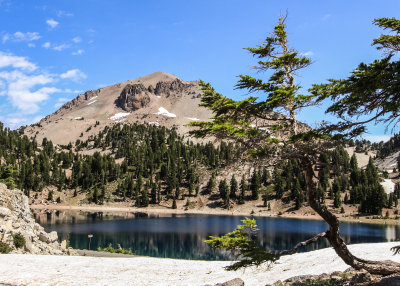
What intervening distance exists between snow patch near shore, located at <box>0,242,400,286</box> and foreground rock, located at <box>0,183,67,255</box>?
6.00 m

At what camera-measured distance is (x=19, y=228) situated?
30.2 m

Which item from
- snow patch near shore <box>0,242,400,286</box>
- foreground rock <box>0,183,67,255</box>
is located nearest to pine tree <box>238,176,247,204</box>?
foreground rock <box>0,183,67,255</box>

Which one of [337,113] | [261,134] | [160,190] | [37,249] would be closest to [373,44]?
[337,113]

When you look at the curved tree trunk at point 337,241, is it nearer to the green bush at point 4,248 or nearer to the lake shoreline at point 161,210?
the green bush at point 4,248

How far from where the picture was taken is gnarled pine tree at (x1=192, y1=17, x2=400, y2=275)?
33.6ft

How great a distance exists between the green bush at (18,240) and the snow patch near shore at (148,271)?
5549 millimetres

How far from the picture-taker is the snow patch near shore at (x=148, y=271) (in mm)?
18359

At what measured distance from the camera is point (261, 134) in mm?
11586

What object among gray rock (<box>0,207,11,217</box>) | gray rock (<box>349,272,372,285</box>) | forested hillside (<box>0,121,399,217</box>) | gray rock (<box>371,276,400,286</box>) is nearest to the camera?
gray rock (<box>371,276,400,286</box>)

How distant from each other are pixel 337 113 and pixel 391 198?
12313cm

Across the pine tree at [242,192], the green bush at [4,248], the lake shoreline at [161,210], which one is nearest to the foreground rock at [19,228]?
the green bush at [4,248]

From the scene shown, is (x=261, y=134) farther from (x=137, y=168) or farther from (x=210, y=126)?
(x=137, y=168)

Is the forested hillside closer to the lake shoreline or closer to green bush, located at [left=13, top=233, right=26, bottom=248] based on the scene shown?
the lake shoreline

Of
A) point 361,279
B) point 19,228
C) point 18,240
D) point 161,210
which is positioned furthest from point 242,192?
point 361,279
